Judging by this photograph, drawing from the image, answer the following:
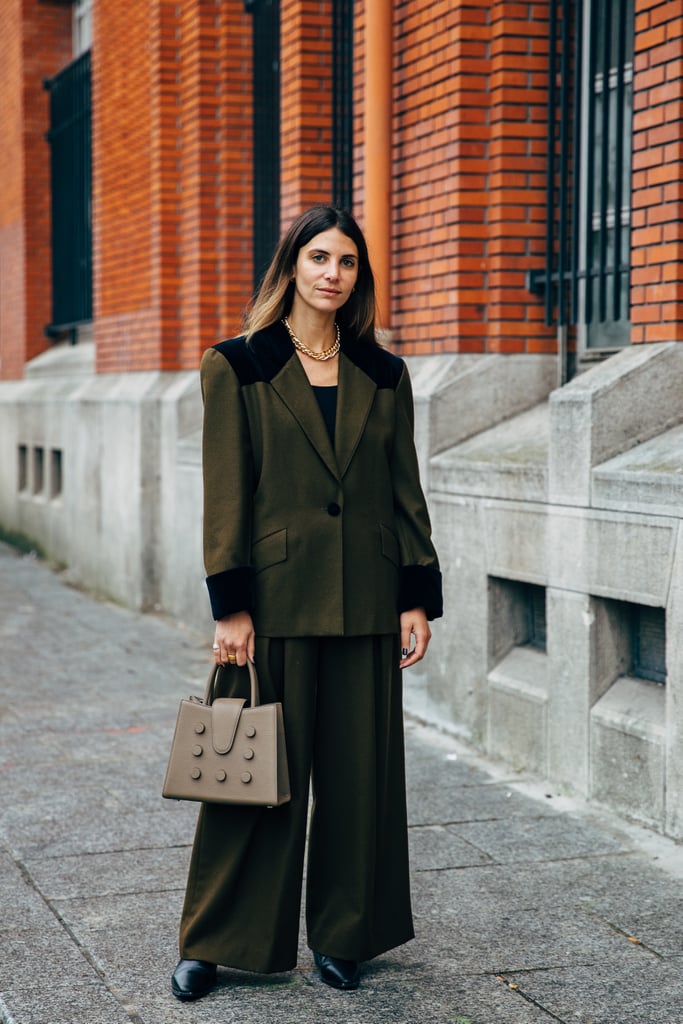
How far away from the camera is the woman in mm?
3732

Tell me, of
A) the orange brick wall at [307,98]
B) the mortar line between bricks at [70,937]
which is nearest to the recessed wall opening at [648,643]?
the mortar line between bricks at [70,937]

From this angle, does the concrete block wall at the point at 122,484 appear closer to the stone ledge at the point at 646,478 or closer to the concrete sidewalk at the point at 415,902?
the concrete sidewalk at the point at 415,902

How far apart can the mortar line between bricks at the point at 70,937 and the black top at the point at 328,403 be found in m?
1.49

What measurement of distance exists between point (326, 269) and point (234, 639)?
96 centimetres

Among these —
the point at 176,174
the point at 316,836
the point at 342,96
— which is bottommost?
the point at 316,836

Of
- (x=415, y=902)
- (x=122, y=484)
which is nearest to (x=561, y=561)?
(x=415, y=902)

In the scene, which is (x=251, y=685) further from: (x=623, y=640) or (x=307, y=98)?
(x=307, y=98)

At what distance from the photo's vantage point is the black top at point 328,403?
3.81 metres

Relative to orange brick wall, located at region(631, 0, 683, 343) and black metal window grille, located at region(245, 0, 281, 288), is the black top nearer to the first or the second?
orange brick wall, located at region(631, 0, 683, 343)

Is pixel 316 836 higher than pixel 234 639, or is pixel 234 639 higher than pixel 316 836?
pixel 234 639

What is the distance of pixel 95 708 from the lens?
7.21 metres

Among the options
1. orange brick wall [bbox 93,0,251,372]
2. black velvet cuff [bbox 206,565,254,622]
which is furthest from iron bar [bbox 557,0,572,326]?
orange brick wall [bbox 93,0,251,372]

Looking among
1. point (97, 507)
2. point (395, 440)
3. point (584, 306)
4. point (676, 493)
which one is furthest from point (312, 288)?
point (97, 507)

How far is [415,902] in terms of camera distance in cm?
445
